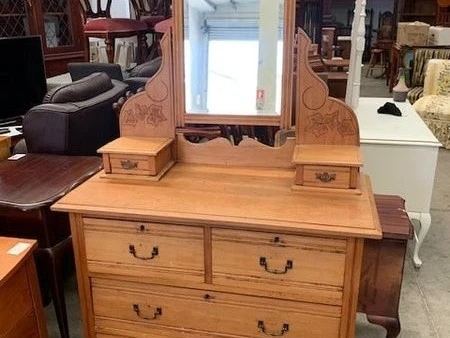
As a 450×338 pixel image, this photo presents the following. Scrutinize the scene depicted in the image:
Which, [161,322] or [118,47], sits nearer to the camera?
[161,322]

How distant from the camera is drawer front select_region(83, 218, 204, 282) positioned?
142 centimetres

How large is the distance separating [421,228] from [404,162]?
0.37m

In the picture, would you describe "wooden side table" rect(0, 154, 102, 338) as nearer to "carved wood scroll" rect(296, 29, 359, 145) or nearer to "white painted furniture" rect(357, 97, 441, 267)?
"carved wood scroll" rect(296, 29, 359, 145)

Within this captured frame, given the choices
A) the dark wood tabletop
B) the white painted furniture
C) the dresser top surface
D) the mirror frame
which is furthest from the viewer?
the white painted furniture

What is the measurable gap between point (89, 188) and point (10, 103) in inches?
75.7

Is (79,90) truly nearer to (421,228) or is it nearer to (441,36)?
(421,228)

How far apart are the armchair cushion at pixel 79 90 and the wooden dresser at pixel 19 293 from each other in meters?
0.98

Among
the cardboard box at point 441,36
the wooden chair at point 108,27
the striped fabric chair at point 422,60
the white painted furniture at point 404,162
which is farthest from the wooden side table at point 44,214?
the cardboard box at point 441,36

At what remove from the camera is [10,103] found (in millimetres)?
3125

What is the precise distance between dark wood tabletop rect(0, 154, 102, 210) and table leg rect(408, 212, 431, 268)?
1.45m

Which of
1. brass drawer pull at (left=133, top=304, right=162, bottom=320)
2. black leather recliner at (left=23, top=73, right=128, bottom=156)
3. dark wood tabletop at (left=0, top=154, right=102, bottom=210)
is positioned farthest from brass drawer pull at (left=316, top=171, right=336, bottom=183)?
black leather recliner at (left=23, top=73, right=128, bottom=156)

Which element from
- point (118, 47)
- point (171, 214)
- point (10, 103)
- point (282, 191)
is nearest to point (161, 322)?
point (171, 214)

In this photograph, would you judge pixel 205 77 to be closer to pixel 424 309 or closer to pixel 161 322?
pixel 161 322

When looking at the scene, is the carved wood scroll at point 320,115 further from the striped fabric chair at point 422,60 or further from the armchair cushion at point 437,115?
the striped fabric chair at point 422,60
